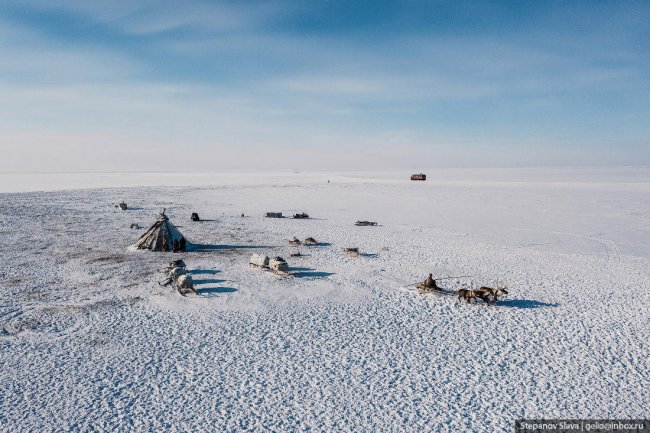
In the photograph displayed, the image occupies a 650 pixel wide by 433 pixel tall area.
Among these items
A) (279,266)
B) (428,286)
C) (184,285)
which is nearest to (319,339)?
(428,286)

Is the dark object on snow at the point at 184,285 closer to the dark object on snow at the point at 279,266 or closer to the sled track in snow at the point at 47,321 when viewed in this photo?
the sled track in snow at the point at 47,321

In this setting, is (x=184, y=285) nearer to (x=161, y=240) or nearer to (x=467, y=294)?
(x=161, y=240)

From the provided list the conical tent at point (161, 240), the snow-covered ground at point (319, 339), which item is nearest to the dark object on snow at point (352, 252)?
the snow-covered ground at point (319, 339)

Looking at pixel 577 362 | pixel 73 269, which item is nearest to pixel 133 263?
pixel 73 269

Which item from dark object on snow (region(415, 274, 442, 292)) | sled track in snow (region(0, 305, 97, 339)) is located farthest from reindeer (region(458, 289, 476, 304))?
sled track in snow (region(0, 305, 97, 339))

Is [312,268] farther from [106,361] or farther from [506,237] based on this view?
[506,237]

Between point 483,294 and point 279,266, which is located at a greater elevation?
point 279,266
